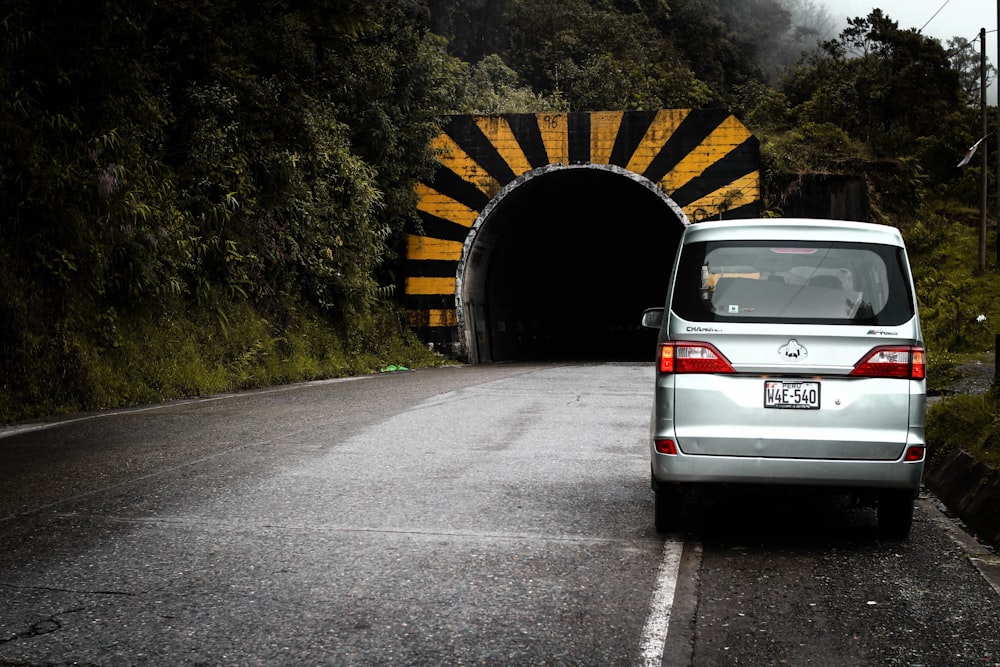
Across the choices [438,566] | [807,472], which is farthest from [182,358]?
[807,472]

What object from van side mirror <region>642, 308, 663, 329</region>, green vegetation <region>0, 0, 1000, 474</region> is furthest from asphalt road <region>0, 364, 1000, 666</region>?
green vegetation <region>0, 0, 1000, 474</region>

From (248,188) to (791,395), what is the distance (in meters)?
13.4

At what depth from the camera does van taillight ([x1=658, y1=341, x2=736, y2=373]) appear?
5.96 m

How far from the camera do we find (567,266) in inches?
1481

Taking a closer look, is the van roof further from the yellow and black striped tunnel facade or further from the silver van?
the yellow and black striped tunnel facade

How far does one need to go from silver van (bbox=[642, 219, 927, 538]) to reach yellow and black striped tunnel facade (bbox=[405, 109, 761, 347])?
18.9 metres

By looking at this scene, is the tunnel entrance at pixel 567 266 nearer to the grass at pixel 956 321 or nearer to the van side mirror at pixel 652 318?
the grass at pixel 956 321

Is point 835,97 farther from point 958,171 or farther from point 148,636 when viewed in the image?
point 148,636

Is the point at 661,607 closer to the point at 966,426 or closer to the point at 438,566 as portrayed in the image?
the point at 438,566

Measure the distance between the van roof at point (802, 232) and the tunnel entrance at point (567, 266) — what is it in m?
18.8

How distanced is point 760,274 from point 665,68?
150 feet

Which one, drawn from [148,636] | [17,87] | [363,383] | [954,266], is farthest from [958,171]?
[148,636]

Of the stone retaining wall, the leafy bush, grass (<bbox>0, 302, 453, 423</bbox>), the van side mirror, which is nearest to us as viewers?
the stone retaining wall

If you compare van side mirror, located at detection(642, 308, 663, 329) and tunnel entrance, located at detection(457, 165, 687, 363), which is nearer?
van side mirror, located at detection(642, 308, 663, 329)
